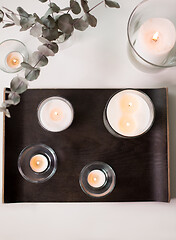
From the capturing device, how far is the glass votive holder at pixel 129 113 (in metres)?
0.71

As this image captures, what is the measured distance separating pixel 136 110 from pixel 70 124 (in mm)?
163

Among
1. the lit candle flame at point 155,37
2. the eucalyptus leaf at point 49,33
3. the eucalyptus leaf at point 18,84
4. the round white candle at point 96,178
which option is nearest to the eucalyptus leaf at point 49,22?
the eucalyptus leaf at point 49,33

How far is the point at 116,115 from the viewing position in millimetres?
714

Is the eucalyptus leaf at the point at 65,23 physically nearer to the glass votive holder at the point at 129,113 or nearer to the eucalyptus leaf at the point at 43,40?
the eucalyptus leaf at the point at 43,40

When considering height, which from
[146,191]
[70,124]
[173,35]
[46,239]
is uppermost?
[173,35]

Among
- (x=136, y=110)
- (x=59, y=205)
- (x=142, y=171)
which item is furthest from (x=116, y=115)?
(x=59, y=205)

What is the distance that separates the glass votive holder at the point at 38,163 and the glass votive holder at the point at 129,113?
0.53ft

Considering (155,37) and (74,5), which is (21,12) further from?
(155,37)

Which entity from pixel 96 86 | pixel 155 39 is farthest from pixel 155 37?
pixel 96 86

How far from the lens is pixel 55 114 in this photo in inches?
28.6

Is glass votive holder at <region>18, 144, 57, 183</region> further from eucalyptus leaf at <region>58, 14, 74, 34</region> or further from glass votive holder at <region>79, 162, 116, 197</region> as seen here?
eucalyptus leaf at <region>58, 14, 74, 34</region>

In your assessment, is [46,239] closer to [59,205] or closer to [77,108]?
[59,205]

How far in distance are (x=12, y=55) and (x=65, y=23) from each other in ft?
0.67

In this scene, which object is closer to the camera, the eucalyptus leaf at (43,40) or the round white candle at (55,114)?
the eucalyptus leaf at (43,40)
